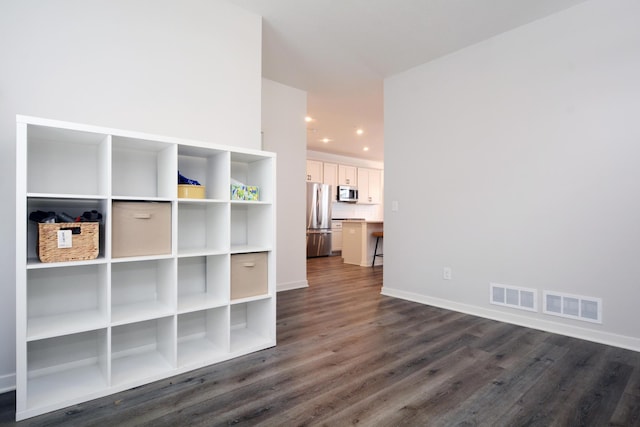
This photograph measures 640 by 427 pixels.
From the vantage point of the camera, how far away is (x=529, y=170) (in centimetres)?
285

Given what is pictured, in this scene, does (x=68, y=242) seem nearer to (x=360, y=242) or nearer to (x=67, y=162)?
(x=67, y=162)

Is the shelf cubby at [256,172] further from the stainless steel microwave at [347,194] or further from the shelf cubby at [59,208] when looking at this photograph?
the stainless steel microwave at [347,194]

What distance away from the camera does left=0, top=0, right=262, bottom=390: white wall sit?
5.85 ft

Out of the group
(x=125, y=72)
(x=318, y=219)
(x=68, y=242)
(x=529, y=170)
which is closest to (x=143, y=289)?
(x=68, y=242)

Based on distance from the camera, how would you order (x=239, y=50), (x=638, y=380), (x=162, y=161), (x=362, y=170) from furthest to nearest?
1. (x=362, y=170)
2. (x=239, y=50)
3. (x=162, y=161)
4. (x=638, y=380)

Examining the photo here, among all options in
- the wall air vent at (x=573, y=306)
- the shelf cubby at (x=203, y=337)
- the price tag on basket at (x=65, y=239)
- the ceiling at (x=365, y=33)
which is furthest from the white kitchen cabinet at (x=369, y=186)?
the price tag on basket at (x=65, y=239)

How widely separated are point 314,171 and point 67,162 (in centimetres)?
634

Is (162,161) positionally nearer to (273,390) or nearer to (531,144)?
(273,390)

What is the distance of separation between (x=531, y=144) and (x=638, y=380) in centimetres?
181

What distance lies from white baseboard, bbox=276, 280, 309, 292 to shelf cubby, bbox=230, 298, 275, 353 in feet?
4.85

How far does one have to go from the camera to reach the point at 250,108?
8.91ft

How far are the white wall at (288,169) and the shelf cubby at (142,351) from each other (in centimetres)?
203

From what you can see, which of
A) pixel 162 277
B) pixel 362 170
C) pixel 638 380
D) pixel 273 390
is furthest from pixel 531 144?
pixel 362 170

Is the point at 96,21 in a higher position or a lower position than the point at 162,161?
higher
